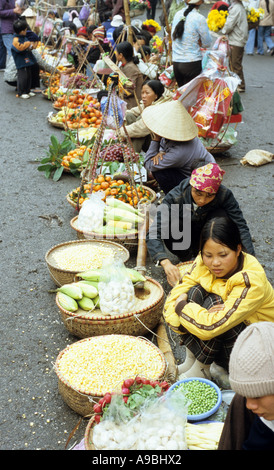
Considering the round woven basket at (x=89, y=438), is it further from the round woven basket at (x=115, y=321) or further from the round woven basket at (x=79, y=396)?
the round woven basket at (x=115, y=321)

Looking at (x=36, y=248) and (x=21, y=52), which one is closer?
(x=36, y=248)

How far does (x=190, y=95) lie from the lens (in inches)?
213

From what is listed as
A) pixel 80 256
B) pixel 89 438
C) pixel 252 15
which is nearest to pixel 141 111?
pixel 80 256

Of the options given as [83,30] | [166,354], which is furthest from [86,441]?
[83,30]

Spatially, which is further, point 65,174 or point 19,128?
point 19,128

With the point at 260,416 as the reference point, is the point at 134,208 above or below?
below

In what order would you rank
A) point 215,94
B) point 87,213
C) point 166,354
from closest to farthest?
point 166,354
point 87,213
point 215,94

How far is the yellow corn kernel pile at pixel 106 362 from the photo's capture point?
2402 mm

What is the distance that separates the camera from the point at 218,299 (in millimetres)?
2480

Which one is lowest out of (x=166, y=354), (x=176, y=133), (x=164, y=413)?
(x=166, y=354)

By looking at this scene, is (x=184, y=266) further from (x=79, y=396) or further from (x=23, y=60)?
(x=23, y=60)

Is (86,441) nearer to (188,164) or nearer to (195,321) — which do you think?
(195,321)

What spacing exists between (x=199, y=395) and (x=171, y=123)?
2.28 m

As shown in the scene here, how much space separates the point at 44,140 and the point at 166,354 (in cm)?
472
